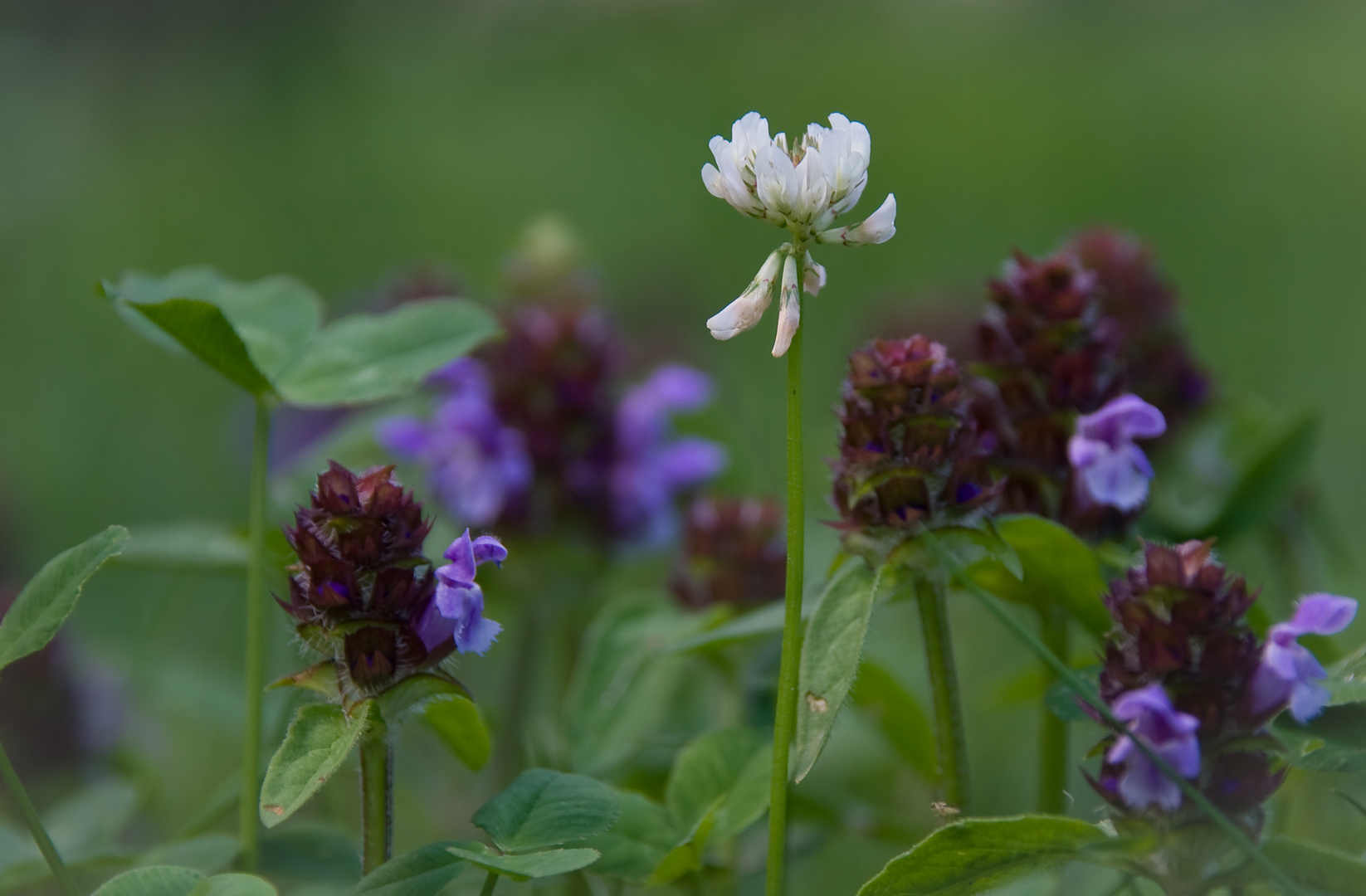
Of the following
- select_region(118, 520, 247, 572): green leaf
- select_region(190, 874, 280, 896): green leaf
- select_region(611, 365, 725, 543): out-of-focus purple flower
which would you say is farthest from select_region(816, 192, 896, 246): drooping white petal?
select_region(611, 365, 725, 543): out-of-focus purple flower

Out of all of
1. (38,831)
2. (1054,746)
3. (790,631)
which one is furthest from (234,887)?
(1054,746)

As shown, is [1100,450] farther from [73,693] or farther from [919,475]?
[73,693]

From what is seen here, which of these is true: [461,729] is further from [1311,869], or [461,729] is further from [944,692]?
[1311,869]

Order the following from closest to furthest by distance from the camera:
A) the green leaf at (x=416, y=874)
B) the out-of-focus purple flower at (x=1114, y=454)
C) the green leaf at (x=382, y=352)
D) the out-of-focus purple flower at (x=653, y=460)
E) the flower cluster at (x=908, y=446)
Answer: the green leaf at (x=416, y=874)
the flower cluster at (x=908, y=446)
the out-of-focus purple flower at (x=1114, y=454)
the green leaf at (x=382, y=352)
the out-of-focus purple flower at (x=653, y=460)

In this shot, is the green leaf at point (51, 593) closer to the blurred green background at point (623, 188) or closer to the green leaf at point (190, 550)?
the green leaf at point (190, 550)

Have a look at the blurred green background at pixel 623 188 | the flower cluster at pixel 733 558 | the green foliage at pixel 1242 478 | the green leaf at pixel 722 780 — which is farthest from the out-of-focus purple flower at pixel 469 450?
the green foliage at pixel 1242 478

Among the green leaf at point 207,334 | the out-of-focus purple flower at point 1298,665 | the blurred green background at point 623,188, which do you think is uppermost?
the blurred green background at point 623,188
